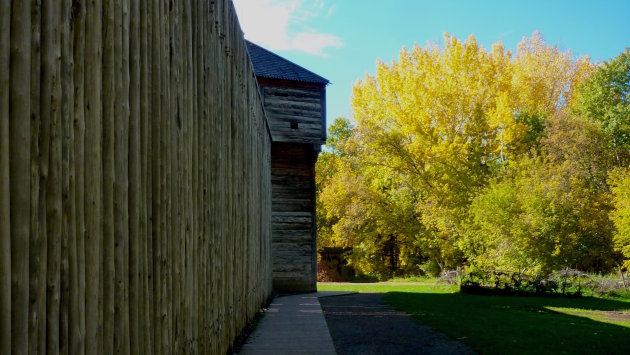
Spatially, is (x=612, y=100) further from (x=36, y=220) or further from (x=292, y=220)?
(x=36, y=220)

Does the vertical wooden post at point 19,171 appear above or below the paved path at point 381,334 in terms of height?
above

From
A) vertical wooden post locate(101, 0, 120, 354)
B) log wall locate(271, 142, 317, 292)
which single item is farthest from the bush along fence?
vertical wooden post locate(101, 0, 120, 354)

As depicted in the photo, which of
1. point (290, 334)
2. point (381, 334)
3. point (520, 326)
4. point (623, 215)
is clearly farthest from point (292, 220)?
point (623, 215)

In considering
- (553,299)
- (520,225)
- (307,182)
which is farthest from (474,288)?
(307,182)

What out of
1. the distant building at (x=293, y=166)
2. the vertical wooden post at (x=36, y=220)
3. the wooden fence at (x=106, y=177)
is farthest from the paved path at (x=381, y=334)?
the vertical wooden post at (x=36, y=220)

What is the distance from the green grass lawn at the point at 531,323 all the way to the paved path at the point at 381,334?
0.28 m

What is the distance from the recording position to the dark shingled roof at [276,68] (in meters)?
15.8

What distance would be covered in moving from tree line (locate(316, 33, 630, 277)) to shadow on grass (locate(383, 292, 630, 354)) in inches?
345

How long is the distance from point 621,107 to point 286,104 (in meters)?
22.7

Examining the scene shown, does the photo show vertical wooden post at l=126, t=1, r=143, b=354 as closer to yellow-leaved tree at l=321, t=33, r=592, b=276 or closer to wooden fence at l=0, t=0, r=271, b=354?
wooden fence at l=0, t=0, r=271, b=354

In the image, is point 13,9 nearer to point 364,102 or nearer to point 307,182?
point 307,182

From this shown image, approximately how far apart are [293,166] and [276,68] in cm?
292

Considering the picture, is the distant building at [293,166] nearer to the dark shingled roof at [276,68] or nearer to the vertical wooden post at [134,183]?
the dark shingled roof at [276,68]

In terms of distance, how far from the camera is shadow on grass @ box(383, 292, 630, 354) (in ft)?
22.3
